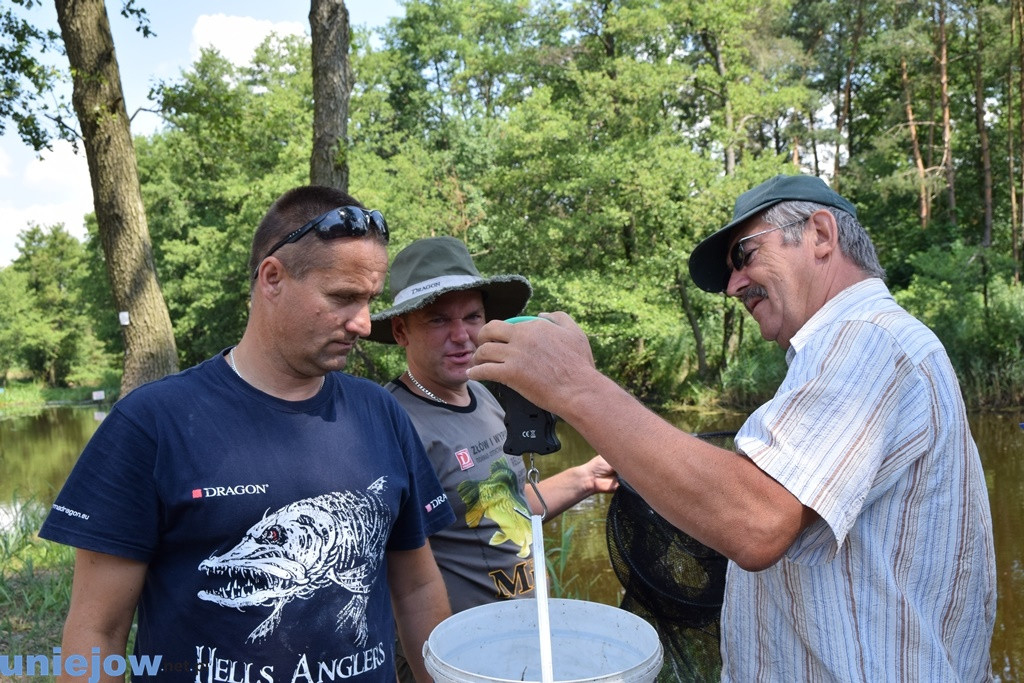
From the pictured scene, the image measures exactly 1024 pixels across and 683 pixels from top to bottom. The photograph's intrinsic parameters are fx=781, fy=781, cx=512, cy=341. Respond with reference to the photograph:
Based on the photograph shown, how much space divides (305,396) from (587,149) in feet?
59.9

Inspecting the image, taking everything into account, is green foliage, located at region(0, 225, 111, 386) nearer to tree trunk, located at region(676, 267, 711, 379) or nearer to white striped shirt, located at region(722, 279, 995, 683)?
tree trunk, located at region(676, 267, 711, 379)

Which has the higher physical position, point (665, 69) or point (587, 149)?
point (665, 69)

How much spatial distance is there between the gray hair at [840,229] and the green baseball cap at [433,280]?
3.64 ft

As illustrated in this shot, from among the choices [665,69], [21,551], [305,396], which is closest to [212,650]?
[305,396]

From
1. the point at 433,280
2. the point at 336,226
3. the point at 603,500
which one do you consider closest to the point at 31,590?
Answer: the point at 433,280

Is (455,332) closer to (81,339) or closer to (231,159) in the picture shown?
(231,159)

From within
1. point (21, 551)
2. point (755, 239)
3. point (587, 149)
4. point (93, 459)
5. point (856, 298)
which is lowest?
point (21, 551)

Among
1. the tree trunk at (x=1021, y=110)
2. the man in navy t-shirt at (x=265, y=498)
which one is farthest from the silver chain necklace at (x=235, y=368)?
the tree trunk at (x=1021, y=110)

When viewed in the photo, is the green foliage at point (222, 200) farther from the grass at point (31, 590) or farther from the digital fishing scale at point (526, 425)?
the digital fishing scale at point (526, 425)

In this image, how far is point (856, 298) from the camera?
163 cm

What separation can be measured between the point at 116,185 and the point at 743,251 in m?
6.53

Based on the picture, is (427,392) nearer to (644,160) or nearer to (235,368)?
(235,368)

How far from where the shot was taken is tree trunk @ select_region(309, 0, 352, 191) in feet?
20.8

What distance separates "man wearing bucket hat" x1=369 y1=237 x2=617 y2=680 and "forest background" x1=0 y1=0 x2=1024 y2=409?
26.9 ft
